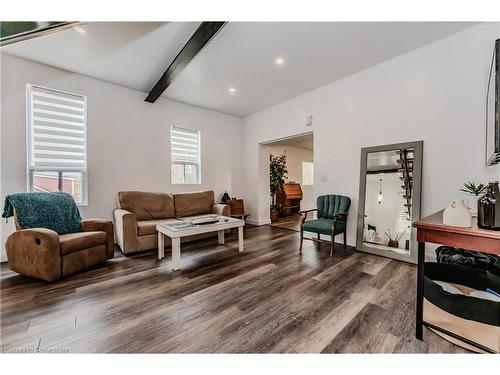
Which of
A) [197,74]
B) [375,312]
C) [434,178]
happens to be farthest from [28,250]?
[434,178]

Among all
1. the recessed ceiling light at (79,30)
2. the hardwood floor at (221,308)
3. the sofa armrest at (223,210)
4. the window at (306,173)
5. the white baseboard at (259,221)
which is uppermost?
the recessed ceiling light at (79,30)

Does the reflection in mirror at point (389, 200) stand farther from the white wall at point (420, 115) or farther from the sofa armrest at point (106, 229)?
the sofa armrest at point (106, 229)

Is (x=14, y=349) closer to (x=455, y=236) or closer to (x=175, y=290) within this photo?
(x=175, y=290)

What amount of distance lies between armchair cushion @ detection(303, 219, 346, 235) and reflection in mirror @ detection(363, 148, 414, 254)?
1.19 ft

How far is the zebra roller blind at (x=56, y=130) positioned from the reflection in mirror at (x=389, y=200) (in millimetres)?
4649

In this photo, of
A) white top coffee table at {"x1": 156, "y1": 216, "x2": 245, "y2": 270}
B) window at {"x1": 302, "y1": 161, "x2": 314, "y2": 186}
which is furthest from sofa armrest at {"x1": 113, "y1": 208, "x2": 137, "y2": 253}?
window at {"x1": 302, "y1": 161, "x2": 314, "y2": 186}

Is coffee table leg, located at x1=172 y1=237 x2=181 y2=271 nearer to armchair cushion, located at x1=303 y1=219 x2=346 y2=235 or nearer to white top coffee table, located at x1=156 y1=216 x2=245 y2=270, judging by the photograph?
white top coffee table, located at x1=156 y1=216 x2=245 y2=270

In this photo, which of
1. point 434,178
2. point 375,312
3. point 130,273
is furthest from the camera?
point 434,178

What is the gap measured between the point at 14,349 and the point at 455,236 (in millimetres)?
2813

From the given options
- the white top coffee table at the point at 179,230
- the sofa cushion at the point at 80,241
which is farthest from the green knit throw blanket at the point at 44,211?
the white top coffee table at the point at 179,230

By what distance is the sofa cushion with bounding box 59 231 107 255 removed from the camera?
7.38 ft

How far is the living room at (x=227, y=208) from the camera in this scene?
144 centimetres

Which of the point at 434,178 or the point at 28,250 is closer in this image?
the point at 28,250

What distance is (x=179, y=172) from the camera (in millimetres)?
4547
